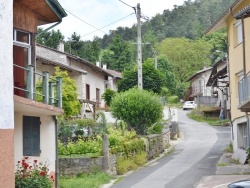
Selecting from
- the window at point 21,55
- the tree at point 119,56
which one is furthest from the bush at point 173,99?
the window at point 21,55

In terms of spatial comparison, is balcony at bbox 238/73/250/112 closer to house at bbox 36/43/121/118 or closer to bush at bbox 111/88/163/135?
bush at bbox 111/88/163/135

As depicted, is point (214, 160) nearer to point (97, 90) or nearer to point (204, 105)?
point (97, 90)

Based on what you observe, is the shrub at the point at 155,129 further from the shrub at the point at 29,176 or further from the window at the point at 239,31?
the shrub at the point at 29,176

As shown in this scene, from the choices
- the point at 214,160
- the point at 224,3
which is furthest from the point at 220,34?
the point at 214,160

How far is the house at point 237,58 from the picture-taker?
89.6 ft

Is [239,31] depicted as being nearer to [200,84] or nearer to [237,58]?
[237,58]

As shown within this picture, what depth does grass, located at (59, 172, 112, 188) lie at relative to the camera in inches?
769

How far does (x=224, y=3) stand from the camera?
5979 inches

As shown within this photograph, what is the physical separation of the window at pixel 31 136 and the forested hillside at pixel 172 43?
32.6 meters

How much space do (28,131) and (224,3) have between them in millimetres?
142439

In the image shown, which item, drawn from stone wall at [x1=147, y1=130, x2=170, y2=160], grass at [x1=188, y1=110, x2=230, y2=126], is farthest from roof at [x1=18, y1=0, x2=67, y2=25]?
grass at [x1=188, y1=110, x2=230, y2=126]

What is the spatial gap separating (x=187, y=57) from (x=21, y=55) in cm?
8370

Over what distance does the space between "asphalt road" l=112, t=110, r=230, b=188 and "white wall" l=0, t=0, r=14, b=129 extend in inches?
387

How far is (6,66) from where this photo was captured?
11.1m
